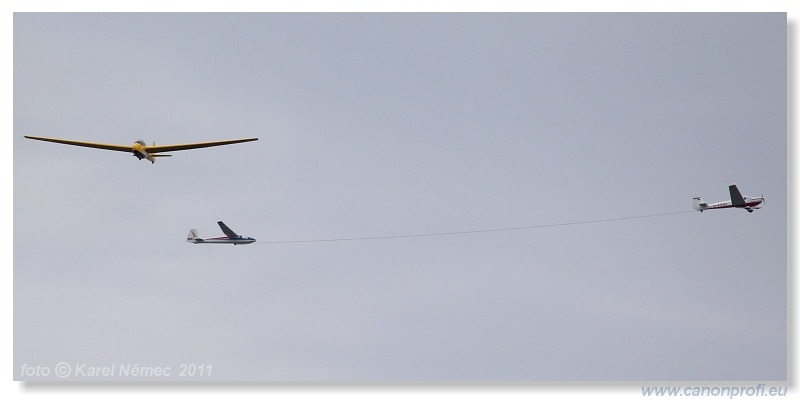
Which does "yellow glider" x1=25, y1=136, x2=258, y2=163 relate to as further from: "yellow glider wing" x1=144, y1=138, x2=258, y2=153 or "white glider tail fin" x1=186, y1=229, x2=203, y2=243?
"white glider tail fin" x1=186, y1=229, x2=203, y2=243

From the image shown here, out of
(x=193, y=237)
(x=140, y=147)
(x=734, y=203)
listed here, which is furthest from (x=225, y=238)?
(x=734, y=203)

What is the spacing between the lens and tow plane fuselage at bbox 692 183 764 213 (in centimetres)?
6594

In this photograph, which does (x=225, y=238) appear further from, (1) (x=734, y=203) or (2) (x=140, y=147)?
(1) (x=734, y=203)

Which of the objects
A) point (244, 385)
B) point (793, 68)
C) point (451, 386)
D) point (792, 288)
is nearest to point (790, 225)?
point (792, 288)

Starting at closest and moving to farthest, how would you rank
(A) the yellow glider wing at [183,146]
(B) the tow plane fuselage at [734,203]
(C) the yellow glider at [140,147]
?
(A) the yellow glider wing at [183,146] < (C) the yellow glider at [140,147] < (B) the tow plane fuselage at [734,203]

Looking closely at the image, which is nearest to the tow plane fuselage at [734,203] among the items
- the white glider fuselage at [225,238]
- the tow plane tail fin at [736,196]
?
the tow plane tail fin at [736,196]

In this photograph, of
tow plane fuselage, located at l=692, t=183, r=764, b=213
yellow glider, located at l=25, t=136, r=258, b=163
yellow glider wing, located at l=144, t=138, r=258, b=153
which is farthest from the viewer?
tow plane fuselage, located at l=692, t=183, r=764, b=213

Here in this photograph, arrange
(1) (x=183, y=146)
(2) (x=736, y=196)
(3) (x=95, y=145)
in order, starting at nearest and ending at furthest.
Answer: (1) (x=183, y=146) → (3) (x=95, y=145) → (2) (x=736, y=196)

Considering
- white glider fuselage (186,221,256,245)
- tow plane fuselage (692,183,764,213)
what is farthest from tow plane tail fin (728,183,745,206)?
white glider fuselage (186,221,256,245)

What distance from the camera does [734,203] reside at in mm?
66750

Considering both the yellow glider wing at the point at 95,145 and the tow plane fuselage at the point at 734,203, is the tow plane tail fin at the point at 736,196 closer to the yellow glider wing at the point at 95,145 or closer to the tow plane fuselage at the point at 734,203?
the tow plane fuselage at the point at 734,203

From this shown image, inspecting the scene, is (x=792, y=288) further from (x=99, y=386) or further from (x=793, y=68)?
(x=99, y=386)

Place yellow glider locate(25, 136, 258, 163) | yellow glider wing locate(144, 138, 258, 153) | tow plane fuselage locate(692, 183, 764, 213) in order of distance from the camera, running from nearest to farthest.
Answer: yellow glider wing locate(144, 138, 258, 153)
yellow glider locate(25, 136, 258, 163)
tow plane fuselage locate(692, 183, 764, 213)

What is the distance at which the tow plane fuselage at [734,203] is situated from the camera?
65.9 metres
